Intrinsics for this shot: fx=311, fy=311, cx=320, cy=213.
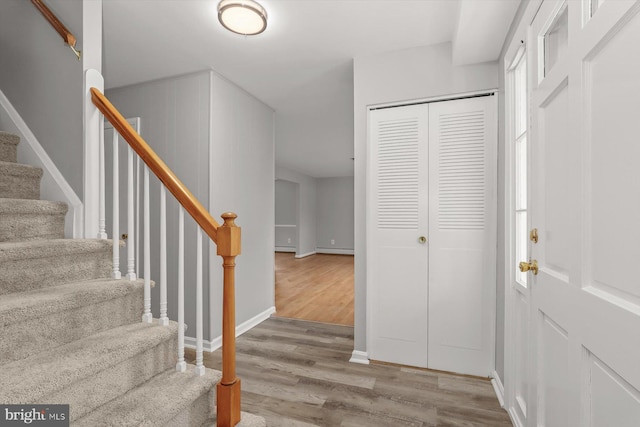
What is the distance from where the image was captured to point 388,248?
249cm

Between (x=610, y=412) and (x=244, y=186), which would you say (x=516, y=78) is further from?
(x=244, y=186)

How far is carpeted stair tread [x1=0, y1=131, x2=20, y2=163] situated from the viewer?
74.3 inches

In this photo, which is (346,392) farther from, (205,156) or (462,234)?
(205,156)

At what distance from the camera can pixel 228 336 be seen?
4.71 ft

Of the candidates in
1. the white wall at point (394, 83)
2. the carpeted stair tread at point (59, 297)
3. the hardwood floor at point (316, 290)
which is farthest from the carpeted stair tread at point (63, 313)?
the hardwood floor at point (316, 290)

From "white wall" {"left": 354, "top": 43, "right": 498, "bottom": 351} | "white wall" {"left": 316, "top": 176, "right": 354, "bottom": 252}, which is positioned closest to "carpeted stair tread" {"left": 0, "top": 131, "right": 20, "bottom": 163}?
"white wall" {"left": 354, "top": 43, "right": 498, "bottom": 351}

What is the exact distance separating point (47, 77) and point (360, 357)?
9.51ft

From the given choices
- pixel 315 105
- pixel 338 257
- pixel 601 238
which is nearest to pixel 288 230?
pixel 338 257

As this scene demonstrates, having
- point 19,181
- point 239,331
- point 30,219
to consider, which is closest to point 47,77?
point 19,181

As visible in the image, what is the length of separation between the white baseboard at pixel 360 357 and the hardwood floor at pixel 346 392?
0.18 feet

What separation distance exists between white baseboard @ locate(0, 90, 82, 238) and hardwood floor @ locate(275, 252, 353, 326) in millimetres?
2456

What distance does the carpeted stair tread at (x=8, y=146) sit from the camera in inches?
74.3

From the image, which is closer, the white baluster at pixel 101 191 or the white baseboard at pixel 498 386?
the white baluster at pixel 101 191

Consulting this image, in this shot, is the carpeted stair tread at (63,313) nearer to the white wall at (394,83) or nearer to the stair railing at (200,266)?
the stair railing at (200,266)
